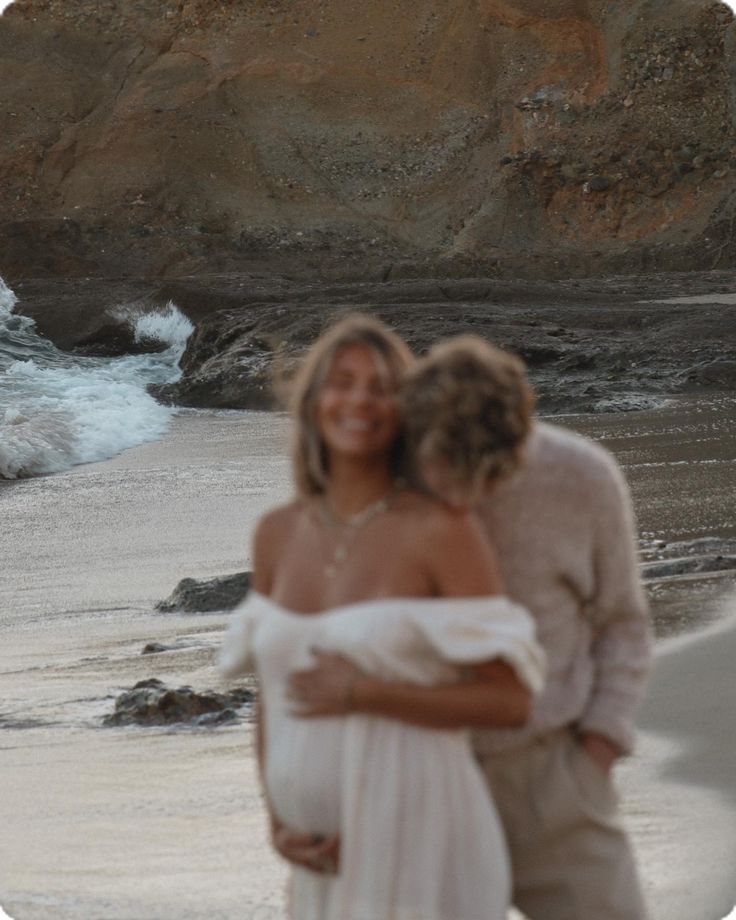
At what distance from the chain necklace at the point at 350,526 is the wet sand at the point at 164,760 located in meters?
1.38

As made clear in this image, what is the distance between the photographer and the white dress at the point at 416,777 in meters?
2.09

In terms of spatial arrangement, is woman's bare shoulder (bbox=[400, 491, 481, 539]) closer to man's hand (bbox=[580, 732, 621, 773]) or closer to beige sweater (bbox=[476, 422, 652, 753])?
beige sweater (bbox=[476, 422, 652, 753])

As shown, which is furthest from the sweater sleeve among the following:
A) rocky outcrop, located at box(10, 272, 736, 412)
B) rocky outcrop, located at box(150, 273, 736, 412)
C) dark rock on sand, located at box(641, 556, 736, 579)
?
rocky outcrop, located at box(150, 273, 736, 412)

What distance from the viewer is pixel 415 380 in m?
2.16

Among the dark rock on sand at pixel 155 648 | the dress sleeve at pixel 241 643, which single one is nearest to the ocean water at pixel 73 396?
the dark rock on sand at pixel 155 648

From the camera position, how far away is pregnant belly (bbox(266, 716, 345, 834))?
2.17m

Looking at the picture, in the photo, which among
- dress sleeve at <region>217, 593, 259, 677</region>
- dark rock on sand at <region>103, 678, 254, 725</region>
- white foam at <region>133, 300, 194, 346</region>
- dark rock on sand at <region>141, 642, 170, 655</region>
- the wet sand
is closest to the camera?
dress sleeve at <region>217, 593, 259, 677</region>

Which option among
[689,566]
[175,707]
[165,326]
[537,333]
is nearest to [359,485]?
[175,707]

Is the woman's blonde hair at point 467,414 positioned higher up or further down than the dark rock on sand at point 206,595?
higher up

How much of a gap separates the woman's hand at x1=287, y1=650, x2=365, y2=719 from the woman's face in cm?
28

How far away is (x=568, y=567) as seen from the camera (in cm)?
228

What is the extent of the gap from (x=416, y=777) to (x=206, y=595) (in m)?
4.92

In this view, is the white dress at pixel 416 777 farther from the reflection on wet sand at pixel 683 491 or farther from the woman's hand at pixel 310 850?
the reflection on wet sand at pixel 683 491

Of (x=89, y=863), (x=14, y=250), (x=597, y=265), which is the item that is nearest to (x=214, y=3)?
(x=14, y=250)
